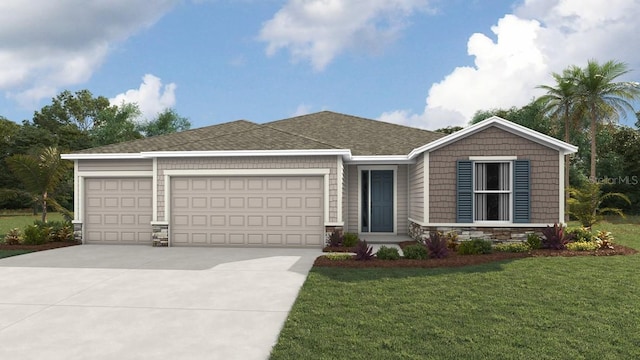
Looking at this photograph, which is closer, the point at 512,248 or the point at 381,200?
the point at 512,248

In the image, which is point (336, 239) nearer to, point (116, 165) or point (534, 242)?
point (534, 242)

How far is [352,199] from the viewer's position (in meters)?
14.8

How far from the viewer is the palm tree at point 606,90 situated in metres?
24.2

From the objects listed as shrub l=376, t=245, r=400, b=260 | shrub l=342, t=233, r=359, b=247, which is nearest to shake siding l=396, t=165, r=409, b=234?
shrub l=342, t=233, r=359, b=247

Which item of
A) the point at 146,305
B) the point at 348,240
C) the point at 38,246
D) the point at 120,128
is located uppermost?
the point at 120,128

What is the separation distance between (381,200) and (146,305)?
33.8 feet

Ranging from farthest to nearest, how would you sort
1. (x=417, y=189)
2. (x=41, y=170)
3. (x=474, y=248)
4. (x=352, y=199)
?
(x=41, y=170)
(x=352, y=199)
(x=417, y=189)
(x=474, y=248)

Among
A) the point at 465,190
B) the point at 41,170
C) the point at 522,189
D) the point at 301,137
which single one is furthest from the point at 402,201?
the point at 41,170

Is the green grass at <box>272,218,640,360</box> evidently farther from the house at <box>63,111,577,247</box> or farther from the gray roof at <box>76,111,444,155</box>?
the gray roof at <box>76,111,444,155</box>

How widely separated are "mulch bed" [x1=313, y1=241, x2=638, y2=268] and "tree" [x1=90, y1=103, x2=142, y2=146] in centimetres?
3566

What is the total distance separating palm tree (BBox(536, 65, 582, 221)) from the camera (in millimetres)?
24938

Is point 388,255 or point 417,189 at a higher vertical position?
point 417,189

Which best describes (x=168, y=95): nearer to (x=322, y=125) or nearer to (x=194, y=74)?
(x=194, y=74)

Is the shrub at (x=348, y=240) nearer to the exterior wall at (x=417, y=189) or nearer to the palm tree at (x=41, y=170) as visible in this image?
the exterior wall at (x=417, y=189)
